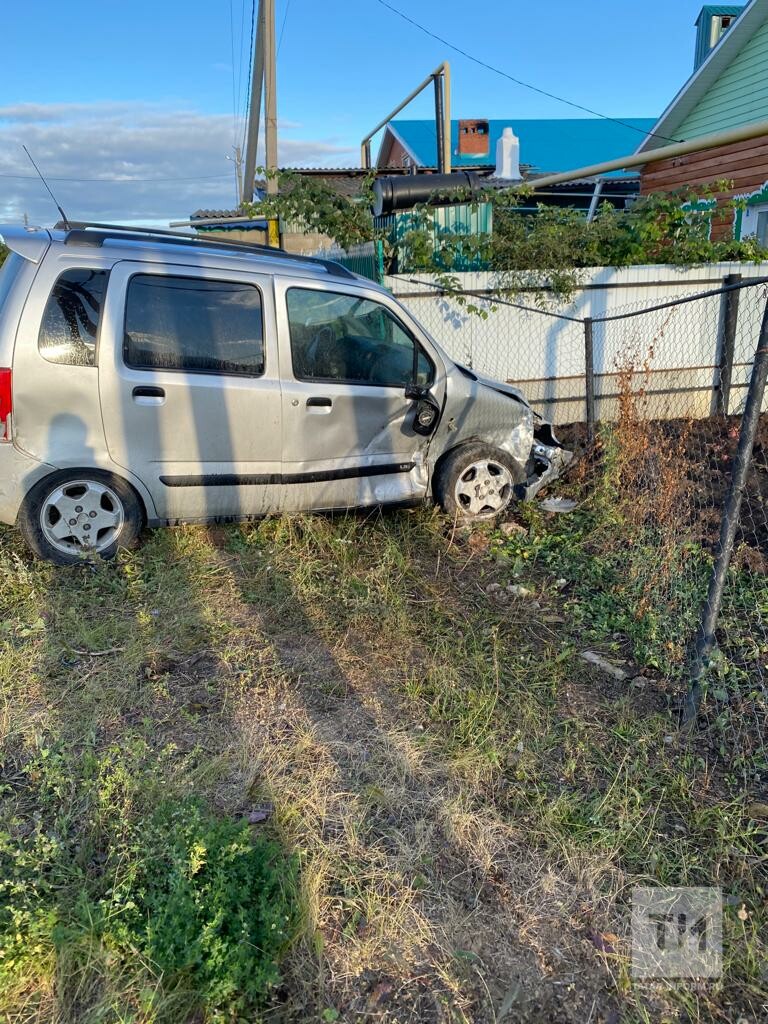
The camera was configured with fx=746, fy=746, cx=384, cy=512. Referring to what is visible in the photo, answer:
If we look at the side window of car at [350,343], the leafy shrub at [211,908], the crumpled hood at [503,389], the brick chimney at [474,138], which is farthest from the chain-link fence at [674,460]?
the brick chimney at [474,138]

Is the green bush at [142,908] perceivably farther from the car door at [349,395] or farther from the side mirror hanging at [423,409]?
the side mirror hanging at [423,409]

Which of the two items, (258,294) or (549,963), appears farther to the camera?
(258,294)

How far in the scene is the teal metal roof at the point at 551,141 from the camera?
2409 cm

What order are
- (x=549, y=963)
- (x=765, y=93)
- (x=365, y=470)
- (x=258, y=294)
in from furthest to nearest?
1. (x=765, y=93)
2. (x=365, y=470)
3. (x=258, y=294)
4. (x=549, y=963)

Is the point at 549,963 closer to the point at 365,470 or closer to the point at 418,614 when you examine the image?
the point at 418,614

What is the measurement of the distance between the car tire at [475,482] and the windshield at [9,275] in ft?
10.0

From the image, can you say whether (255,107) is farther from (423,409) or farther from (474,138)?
(474,138)

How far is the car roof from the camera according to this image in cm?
438

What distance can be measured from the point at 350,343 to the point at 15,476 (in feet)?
7.54

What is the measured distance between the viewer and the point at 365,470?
531 centimetres

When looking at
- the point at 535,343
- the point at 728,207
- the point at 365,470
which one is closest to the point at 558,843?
the point at 365,470

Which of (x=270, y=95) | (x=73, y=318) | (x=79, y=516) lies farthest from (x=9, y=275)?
(x=270, y=95)

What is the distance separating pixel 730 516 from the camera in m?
3.38

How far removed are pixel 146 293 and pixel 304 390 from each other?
1134 mm
